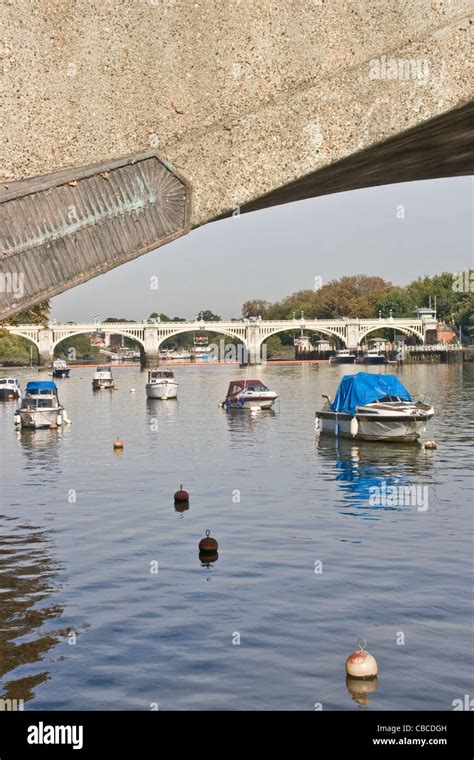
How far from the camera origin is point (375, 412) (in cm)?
5609

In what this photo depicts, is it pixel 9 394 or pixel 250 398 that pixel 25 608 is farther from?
pixel 9 394

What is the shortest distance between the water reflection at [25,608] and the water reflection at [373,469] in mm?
11910

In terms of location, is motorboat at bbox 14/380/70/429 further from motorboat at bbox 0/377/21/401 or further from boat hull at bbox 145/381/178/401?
motorboat at bbox 0/377/21/401

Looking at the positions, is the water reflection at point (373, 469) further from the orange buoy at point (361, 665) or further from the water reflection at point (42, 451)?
the orange buoy at point (361, 665)

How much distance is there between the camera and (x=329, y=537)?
29828mm

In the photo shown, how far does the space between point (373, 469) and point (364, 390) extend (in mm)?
12486

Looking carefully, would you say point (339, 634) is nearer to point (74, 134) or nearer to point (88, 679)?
point (88, 679)

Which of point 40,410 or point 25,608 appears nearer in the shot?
point 25,608

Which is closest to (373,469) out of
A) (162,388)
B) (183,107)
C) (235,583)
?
(235,583)

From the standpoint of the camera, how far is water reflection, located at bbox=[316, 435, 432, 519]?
37.2 m

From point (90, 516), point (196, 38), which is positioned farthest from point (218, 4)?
point (90, 516)

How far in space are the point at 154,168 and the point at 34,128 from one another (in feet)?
2.47

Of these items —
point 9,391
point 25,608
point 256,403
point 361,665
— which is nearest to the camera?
point 361,665

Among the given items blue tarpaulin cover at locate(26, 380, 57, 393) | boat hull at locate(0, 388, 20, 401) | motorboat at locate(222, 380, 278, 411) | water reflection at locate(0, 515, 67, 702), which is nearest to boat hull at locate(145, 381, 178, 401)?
boat hull at locate(0, 388, 20, 401)
